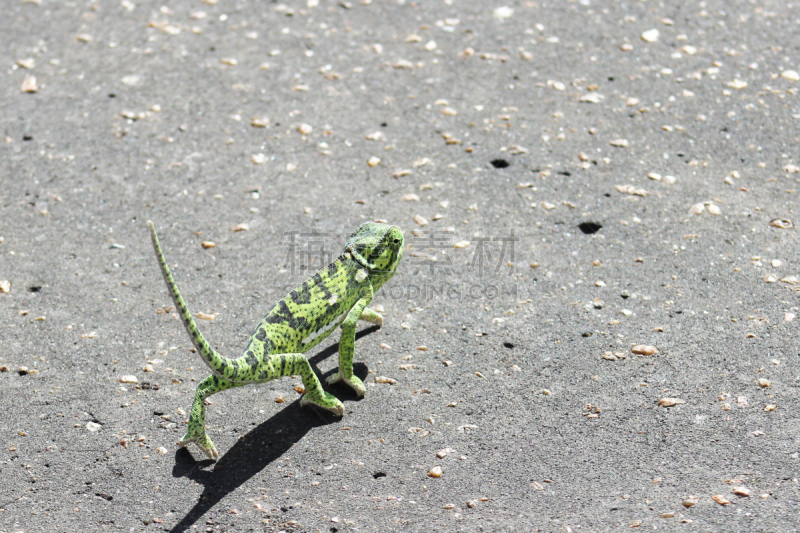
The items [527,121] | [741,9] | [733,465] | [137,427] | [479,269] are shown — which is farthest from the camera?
[741,9]

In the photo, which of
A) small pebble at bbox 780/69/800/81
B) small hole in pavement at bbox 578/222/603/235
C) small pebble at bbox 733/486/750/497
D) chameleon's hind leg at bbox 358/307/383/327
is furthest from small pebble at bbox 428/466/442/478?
small pebble at bbox 780/69/800/81

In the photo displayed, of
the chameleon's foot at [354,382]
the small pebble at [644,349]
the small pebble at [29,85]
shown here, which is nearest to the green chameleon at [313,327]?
the chameleon's foot at [354,382]

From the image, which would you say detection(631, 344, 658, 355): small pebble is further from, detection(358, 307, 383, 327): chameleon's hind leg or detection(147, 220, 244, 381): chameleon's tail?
detection(147, 220, 244, 381): chameleon's tail

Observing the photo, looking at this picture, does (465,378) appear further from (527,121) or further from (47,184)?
(47,184)

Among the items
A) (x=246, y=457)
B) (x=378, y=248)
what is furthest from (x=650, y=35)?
(x=246, y=457)

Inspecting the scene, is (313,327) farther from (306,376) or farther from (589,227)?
(589,227)

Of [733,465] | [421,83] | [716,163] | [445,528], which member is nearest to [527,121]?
[421,83]
